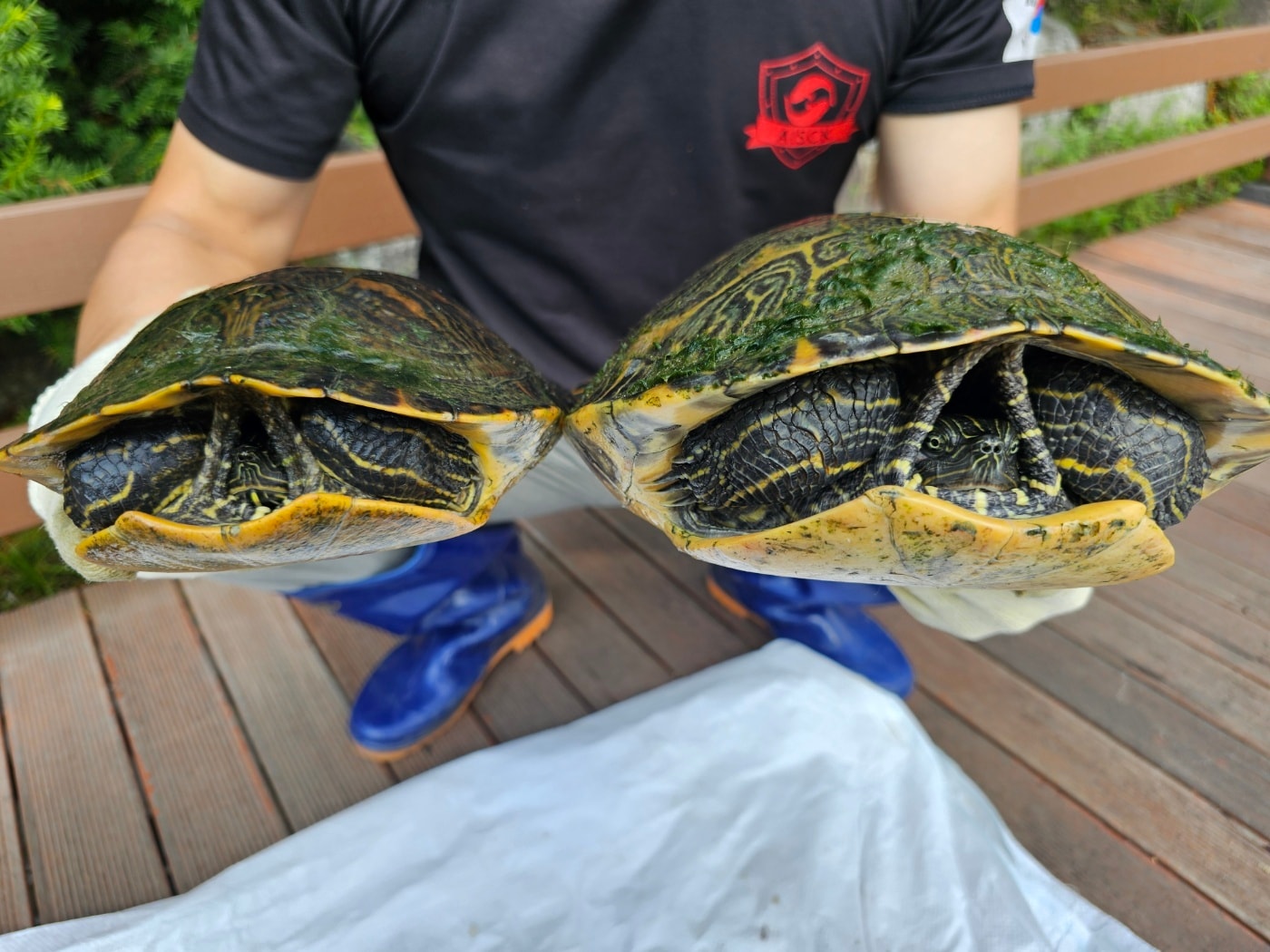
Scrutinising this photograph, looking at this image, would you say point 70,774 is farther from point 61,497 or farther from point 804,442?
point 804,442

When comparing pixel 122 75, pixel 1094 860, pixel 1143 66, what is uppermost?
pixel 122 75

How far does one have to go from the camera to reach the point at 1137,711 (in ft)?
6.75

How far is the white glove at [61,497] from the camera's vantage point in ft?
4.25

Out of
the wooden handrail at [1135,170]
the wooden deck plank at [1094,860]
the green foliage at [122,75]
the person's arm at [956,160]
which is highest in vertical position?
the green foliage at [122,75]

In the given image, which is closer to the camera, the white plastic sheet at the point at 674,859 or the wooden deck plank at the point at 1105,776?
the white plastic sheet at the point at 674,859

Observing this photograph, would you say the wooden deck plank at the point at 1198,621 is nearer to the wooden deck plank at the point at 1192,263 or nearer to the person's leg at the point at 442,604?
the person's leg at the point at 442,604

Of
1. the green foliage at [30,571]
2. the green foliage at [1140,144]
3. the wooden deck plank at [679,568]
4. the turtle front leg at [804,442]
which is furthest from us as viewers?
Result: the green foliage at [1140,144]

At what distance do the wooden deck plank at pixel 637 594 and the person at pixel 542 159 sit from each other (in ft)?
0.87

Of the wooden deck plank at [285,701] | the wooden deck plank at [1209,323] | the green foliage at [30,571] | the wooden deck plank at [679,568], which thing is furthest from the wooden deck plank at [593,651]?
the wooden deck plank at [1209,323]

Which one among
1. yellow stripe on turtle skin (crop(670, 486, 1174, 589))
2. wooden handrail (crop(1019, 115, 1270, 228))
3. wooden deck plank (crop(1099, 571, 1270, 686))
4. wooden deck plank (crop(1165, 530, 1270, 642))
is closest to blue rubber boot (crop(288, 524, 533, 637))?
yellow stripe on turtle skin (crop(670, 486, 1174, 589))

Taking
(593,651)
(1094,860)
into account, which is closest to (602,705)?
(593,651)

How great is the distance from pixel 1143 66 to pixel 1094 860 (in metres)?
4.63

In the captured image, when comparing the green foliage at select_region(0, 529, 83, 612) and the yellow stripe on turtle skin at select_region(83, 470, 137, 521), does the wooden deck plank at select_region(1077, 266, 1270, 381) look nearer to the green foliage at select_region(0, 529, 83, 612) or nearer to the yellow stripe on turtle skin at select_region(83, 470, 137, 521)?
the yellow stripe on turtle skin at select_region(83, 470, 137, 521)

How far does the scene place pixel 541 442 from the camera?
1.39m
